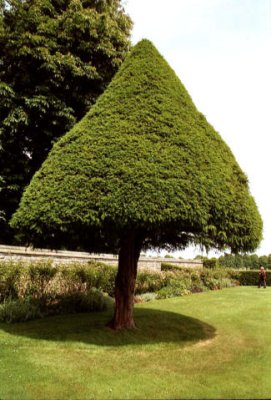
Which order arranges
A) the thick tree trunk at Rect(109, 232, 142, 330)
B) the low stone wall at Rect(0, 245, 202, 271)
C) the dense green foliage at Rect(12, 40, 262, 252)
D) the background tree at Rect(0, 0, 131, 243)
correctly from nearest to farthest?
1. the dense green foliage at Rect(12, 40, 262, 252)
2. the thick tree trunk at Rect(109, 232, 142, 330)
3. the low stone wall at Rect(0, 245, 202, 271)
4. the background tree at Rect(0, 0, 131, 243)

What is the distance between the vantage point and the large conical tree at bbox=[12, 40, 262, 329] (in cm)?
691

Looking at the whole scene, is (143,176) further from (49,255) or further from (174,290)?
(174,290)

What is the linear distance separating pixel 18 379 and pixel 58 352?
1448 millimetres

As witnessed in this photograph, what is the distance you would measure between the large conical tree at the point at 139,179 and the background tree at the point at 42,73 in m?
6.21

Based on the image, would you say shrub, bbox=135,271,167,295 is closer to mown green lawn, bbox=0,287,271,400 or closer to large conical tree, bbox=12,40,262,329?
mown green lawn, bbox=0,287,271,400

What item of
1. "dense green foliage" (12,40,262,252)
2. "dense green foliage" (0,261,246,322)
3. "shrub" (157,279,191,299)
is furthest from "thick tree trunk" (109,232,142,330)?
"shrub" (157,279,191,299)

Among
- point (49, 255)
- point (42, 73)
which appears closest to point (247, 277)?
point (49, 255)

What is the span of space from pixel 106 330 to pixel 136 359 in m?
1.85

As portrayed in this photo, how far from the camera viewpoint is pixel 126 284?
8.88 meters

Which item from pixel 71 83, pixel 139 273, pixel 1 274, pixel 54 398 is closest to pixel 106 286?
pixel 139 273

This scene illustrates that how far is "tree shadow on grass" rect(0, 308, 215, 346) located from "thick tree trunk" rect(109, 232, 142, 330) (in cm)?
28

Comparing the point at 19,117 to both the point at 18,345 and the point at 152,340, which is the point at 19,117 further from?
the point at 152,340

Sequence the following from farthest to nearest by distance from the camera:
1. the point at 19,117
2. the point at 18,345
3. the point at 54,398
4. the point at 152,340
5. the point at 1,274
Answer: the point at 19,117, the point at 1,274, the point at 152,340, the point at 18,345, the point at 54,398

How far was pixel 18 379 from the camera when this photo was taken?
5789 mm
